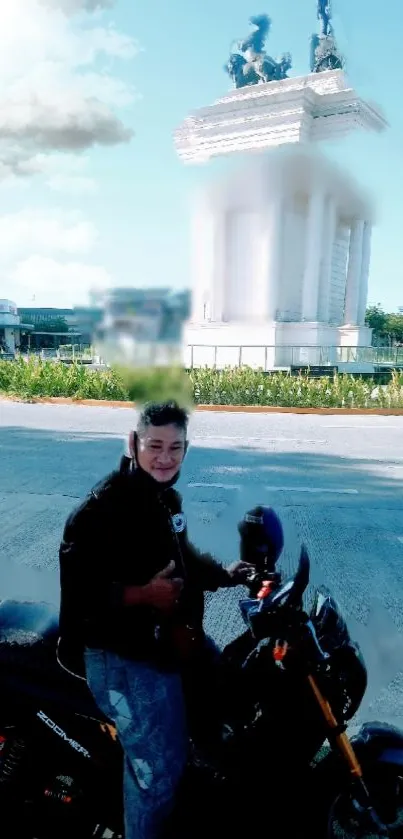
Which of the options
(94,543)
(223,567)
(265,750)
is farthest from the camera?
(223,567)

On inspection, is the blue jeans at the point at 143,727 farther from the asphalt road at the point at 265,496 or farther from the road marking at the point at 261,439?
the road marking at the point at 261,439

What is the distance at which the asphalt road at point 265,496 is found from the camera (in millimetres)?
3400

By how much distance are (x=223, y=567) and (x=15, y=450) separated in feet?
21.8

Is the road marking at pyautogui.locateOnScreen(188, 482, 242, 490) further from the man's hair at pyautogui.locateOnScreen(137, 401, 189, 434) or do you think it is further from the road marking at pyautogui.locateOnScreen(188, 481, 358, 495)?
the man's hair at pyautogui.locateOnScreen(137, 401, 189, 434)

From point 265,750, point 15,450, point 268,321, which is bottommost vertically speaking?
point 15,450

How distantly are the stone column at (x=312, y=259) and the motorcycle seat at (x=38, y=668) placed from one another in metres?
1.53

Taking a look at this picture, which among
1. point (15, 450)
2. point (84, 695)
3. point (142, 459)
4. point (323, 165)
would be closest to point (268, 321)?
point (323, 165)

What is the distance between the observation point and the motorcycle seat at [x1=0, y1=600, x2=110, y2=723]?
5.66ft

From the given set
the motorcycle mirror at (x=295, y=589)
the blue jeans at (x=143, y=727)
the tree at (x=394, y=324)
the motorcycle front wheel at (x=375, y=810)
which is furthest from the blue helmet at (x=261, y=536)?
the tree at (x=394, y=324)

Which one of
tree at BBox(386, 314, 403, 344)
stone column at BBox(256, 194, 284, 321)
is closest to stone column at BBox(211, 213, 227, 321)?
stone column at BBox(256, 194, 284, 321)

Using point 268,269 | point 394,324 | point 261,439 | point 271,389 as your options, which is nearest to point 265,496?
point 268,269

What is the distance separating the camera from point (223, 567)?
→ 5.99ft

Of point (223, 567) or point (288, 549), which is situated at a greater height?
point (223, 567)

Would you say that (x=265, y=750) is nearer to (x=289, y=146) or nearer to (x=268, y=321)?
(x=268, y=321)
